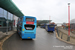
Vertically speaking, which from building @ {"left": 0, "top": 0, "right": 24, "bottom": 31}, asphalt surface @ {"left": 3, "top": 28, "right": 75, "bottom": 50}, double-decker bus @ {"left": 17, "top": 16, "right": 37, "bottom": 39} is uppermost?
building @ {"left": 0, "top": 0, "right": 24, "bottom": 31}

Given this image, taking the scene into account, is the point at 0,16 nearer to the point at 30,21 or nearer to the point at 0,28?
the point at 0,28

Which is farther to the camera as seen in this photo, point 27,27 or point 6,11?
point 6,11

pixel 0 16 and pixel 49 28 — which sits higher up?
pixel 0 16

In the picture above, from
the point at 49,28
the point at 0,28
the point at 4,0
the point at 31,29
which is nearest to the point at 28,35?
the point at 31,29

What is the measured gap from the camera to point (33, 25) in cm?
1202

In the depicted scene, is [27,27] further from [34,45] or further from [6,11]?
[6,11]

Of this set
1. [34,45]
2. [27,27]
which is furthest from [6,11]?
[34,45]

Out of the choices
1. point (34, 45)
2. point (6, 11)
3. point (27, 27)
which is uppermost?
point (6, 11)

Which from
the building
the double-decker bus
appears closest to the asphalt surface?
the double-decker bus

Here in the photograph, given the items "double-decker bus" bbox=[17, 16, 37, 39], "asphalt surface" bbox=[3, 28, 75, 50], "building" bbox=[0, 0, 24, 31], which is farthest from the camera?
"building" bbox=[0, 0, 24, 31]

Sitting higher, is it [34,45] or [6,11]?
[6,11]

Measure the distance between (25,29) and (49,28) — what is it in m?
16.0

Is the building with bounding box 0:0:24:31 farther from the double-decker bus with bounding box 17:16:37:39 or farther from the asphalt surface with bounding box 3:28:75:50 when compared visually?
the asphalt surface with bounding box 3:28:75:50

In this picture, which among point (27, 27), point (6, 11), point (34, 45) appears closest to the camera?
point (34, 45)
